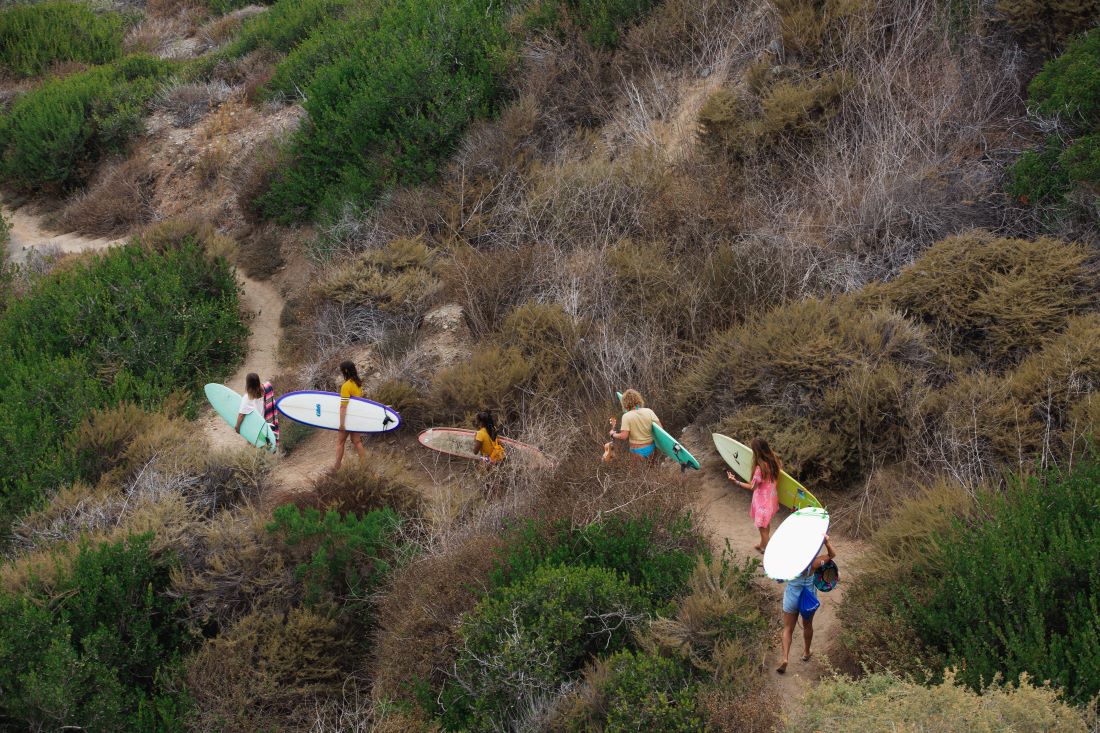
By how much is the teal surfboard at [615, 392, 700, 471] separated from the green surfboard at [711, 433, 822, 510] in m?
0.28

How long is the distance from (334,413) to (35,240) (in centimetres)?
1046

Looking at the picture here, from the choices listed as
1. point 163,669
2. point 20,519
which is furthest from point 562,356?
point 20,519

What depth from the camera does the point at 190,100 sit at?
64.5ft

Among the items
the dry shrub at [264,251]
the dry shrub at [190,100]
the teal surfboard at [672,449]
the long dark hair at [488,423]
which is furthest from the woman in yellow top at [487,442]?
the dry shrub at [190,100]

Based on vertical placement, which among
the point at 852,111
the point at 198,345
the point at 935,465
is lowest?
Result: the point at 198,345

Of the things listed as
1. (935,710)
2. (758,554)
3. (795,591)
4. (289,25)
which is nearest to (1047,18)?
(758,554)

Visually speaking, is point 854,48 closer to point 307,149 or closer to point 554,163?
point 554,163

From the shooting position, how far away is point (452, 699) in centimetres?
733

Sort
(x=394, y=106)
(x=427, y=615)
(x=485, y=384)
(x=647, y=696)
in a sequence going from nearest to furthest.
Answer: (x=647, y=696), (x=427, y=615), (x=485, y=384), (x=394, y=106)

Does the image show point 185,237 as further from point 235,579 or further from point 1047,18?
point 1047,18

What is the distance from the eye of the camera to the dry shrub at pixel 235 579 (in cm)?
884

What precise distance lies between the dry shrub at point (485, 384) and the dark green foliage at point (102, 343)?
3.94 m

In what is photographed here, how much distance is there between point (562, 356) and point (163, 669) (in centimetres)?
488

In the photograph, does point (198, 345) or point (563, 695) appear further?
point (198, 345)
